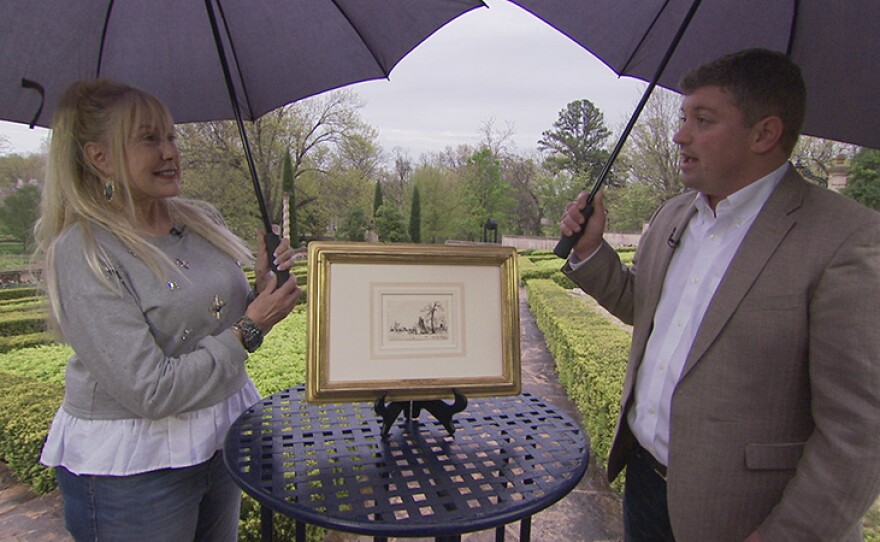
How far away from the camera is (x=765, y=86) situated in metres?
1.27

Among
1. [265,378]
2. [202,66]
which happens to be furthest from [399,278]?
[265,378]

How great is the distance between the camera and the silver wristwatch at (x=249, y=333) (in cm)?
133

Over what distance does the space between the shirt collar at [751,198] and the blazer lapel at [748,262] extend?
0.05 metres

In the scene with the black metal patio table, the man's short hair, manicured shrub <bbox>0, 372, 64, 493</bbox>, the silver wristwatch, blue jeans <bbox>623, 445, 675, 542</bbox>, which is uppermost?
the man's short hair

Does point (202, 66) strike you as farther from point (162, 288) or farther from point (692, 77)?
point (692, 77)

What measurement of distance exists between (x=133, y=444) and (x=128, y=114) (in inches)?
32.0

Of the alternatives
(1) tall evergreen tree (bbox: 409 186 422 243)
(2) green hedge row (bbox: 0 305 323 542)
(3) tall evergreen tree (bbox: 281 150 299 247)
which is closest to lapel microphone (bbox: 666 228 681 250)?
(2) green hedge row (bbox: 0 305 323 542)

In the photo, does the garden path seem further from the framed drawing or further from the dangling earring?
the dangling earring

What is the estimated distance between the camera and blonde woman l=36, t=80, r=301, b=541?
47.5 inches

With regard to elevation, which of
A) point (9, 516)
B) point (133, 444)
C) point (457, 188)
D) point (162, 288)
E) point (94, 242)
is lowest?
point (9, 516)

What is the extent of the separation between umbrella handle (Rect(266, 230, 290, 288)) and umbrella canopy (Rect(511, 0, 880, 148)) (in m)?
0.91

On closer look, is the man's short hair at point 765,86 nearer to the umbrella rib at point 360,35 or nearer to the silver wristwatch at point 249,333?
the umbrella rib at point 360,35

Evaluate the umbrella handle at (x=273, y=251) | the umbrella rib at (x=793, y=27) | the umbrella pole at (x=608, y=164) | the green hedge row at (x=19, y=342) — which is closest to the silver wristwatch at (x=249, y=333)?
the umbrella handle at (x=273, y=251)

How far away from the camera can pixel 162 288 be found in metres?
1.31
